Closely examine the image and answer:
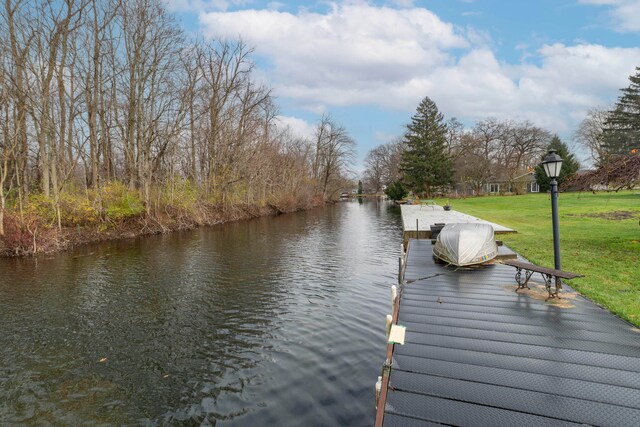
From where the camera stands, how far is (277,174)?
160 ft

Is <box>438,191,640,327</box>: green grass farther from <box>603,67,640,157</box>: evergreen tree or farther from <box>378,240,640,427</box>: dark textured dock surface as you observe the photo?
<box>603,67,640,157</box>: evergreen tree

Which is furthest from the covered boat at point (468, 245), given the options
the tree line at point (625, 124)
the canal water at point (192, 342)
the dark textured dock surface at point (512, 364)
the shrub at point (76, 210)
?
the tree line at point (625, 124)

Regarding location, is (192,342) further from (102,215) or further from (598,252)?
(102,215)

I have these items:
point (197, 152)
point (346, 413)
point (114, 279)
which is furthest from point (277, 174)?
point (346, 413)

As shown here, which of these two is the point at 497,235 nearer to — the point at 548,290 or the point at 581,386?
the point at 548,290

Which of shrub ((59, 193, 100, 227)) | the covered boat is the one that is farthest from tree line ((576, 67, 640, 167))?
shrub ((59, 193, 100, 227))

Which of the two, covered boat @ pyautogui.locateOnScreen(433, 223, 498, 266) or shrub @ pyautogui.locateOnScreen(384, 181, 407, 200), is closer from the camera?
covered boat @ pyautogui.locateOnScreen(433, 223, 498, 266)

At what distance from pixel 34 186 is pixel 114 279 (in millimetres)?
17268

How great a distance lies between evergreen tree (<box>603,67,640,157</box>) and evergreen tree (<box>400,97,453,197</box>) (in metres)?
20.9

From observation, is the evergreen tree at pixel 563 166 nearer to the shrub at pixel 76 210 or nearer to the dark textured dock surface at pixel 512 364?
the dark textured dock surface at pixel 512 364

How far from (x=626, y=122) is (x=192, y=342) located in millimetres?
55893

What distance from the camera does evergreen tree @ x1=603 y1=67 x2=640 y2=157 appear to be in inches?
1644

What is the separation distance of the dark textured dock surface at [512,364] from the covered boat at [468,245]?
2805 mm

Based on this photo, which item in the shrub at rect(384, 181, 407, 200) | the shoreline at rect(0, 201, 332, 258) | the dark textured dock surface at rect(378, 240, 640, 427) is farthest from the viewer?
the shrub at rect(384, 181, 407, 200)
